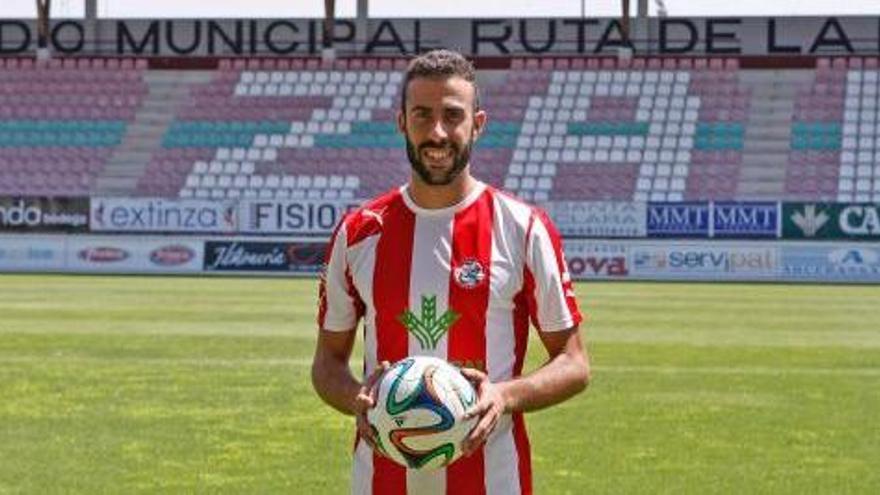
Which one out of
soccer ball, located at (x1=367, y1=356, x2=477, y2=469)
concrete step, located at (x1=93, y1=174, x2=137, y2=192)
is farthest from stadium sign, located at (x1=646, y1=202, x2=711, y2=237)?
soccer ball, located at (x1=367, y1=356, x2=477, y2=469)

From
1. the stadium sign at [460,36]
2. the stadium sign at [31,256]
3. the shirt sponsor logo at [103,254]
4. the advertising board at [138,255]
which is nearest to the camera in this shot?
the advertising board at [138,255]

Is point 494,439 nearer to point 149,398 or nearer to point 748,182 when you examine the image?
point 149,398

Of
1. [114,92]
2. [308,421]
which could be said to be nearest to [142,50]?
[114,92]

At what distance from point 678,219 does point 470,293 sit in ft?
123

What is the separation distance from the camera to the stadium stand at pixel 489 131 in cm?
4934

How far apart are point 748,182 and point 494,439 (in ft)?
147

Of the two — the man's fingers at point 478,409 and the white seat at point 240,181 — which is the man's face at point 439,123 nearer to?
the man's fingers at point 478,409

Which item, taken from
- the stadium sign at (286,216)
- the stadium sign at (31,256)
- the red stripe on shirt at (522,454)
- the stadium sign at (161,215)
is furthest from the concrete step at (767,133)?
the red stripe on shirt at (522,454)

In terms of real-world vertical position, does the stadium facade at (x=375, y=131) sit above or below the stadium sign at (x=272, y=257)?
above

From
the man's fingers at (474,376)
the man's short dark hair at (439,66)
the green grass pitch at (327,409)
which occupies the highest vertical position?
the man's short dark hair at (439,66)

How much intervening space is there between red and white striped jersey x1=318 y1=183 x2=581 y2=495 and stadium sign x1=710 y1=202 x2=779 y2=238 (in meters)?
36.9

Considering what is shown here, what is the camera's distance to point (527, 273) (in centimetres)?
454

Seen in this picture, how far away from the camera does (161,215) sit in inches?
1766

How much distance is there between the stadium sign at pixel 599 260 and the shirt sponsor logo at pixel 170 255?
906 centimetres
